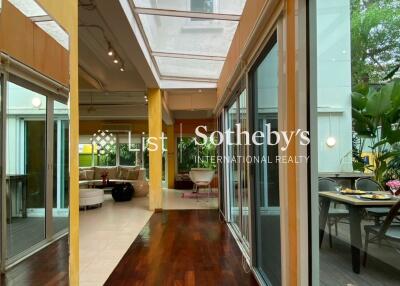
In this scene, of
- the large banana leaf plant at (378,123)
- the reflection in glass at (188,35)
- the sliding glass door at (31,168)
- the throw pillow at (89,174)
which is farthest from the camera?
the throw pillow at (89,174)

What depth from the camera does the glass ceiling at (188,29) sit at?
3482mm

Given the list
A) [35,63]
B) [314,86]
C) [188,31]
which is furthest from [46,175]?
[188,31]

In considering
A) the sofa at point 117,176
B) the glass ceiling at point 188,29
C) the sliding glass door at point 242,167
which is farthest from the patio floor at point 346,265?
the sofa at point 117,176

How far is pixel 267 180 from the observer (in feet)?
9.14

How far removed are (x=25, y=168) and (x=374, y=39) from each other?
5.97 feet

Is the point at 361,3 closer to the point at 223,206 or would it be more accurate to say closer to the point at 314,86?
the point at 314,86

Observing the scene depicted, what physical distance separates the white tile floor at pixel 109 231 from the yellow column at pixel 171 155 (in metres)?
3.26

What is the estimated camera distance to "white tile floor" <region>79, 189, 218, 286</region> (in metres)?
3.32

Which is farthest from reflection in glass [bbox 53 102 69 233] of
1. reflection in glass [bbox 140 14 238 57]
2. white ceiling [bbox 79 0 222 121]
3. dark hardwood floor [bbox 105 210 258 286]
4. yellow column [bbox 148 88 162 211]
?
yellow column [bbox 148 88 162 211]

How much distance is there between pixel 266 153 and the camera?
2752mm

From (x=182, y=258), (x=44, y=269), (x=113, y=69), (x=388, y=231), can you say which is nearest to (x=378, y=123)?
(x=388, y=231)

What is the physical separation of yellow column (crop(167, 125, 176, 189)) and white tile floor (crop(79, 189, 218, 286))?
326 centimetres

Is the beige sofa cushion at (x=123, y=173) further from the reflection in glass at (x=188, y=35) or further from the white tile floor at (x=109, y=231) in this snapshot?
the reflection in glass at (x=188, y=35)

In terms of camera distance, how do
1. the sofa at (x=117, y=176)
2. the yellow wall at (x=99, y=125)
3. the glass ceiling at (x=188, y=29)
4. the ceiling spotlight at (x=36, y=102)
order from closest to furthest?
the ceiling spotlight at (x=36, y=102) < the glass ceiling at (x=188, y=29) < the sofa at (x=117, y=176) < the yellow wall at (x=99, y=125)
